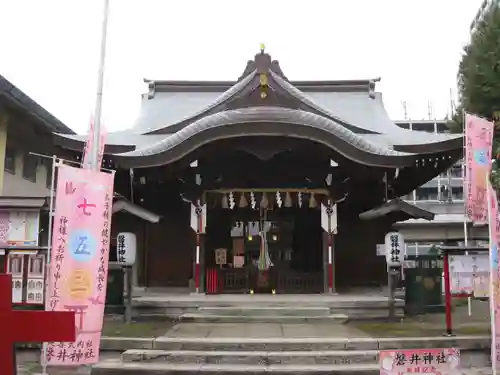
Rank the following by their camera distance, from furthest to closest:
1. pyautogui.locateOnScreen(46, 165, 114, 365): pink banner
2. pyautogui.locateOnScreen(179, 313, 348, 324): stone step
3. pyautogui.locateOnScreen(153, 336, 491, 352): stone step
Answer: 1. pyautogui.locateOnScreen(179, 313, 348, 324): stone step
2. pyautogui.locateOnScreen(153, 336, 491, 352): stone step
3. pyautogui.locateOnScreen(46, 165, 114, 365): pink banner

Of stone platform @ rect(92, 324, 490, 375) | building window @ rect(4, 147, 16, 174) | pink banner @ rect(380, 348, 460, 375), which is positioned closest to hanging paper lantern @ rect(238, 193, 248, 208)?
stone platform @ rect(92, 324, 490, 375)

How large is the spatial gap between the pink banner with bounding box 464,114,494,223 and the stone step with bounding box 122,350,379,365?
3348mm

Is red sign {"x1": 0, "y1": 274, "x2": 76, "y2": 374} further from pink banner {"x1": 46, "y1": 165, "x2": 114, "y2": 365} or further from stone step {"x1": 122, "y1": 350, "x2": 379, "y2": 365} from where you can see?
stone step {"x1": 122, "y1": 350, "x2": 379, "y2": 365}

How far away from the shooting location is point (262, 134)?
495 inches

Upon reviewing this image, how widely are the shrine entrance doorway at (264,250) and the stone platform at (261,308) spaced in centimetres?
204

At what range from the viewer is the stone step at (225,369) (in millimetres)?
7297

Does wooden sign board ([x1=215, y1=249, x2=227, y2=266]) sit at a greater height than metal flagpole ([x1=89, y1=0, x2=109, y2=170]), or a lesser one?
lesser

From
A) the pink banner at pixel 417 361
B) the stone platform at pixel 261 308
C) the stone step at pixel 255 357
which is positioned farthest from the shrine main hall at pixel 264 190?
the pink banner at pixel 417 361

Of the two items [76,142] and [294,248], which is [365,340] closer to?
[294,248]

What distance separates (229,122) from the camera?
40.9 ft

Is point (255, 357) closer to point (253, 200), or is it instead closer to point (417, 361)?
point (417, 361)

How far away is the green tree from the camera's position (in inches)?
550

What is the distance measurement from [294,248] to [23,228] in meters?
8.15

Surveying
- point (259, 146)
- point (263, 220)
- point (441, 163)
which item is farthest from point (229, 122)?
point (441, 163)
